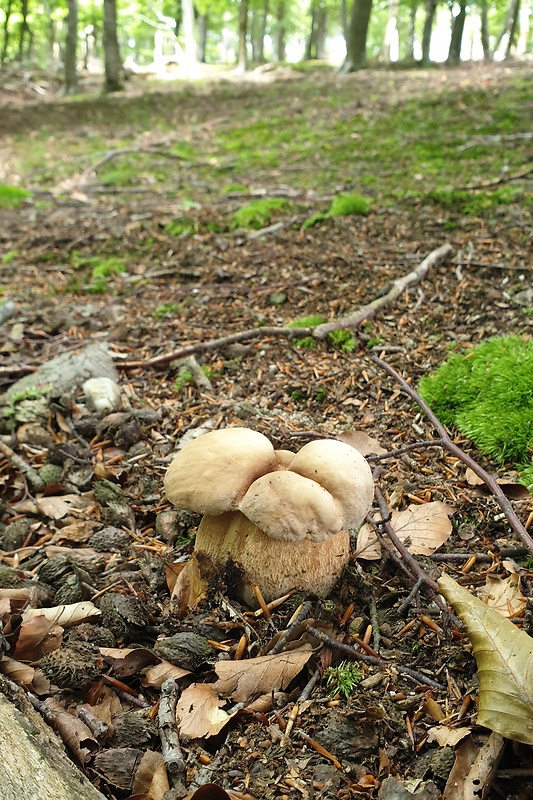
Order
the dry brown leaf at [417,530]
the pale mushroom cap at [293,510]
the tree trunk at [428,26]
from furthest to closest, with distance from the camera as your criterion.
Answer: the tree trunk at [428,26] < the dry brown leaf at [417,530] < the pale mushroom cap at [293,510]

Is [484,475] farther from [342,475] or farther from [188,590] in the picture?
[188,590]

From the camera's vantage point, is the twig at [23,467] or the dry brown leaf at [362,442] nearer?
the dry brown leaf at [362,442]

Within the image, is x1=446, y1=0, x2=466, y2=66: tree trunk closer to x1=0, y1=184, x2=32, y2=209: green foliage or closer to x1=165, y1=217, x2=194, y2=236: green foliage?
x1=0, y1=184, x2=32, y2=209: green foliage

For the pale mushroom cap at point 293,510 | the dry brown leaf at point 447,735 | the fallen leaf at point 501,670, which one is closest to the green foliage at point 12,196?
the pale mushroom cap at point 293,510

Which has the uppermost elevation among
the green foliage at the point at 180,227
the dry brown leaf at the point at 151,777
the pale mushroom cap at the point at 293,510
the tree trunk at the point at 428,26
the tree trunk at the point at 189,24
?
the tree trunk at the point at 189,24

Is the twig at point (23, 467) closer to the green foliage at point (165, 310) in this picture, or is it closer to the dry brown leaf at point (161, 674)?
the dry brown leaf at point (161, 674)

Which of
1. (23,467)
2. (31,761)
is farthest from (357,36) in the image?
(31,761)

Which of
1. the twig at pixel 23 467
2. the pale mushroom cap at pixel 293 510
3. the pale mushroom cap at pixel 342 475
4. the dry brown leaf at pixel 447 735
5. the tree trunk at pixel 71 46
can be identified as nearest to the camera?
the dry brown leaf at pixel 447 735

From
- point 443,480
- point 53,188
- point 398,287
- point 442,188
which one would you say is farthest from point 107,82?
point 443,480
